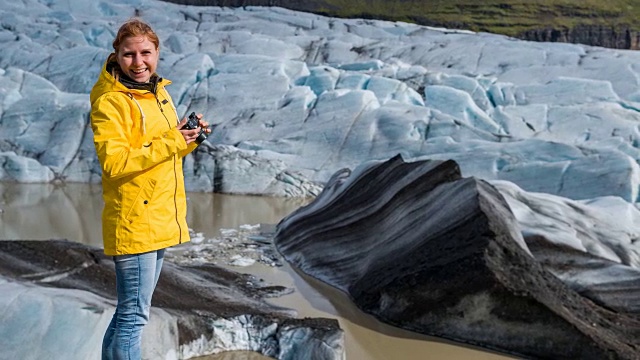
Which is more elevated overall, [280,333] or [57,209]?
[280,333]

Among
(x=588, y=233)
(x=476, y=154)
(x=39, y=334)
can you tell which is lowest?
(x=476, y=154)

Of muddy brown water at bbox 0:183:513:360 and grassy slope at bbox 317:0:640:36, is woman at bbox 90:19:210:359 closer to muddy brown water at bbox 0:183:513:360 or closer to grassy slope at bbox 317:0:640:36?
muddy brown water at bbox 0:183:513:360

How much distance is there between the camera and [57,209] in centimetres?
1161

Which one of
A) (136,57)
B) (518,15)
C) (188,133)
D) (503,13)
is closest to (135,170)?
(188,133)

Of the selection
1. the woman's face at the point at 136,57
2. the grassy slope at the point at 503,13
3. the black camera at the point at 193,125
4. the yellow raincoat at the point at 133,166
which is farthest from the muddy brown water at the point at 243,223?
the grassy slope at the point at 503,13

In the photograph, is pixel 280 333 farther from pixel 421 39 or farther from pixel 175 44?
pixel 421 39

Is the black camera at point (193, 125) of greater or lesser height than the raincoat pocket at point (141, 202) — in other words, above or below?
above

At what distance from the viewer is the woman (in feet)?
8.55

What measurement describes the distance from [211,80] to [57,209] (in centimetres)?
867

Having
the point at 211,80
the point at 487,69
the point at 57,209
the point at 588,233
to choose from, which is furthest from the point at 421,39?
the point at 588,233

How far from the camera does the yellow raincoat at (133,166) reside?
259cm

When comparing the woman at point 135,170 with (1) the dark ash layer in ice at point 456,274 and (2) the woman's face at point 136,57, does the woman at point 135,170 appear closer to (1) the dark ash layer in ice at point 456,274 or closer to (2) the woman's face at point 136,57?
(2) the woman's face at point 136,57

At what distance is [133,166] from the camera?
8.44 ft

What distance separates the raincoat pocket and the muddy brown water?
211 cm
